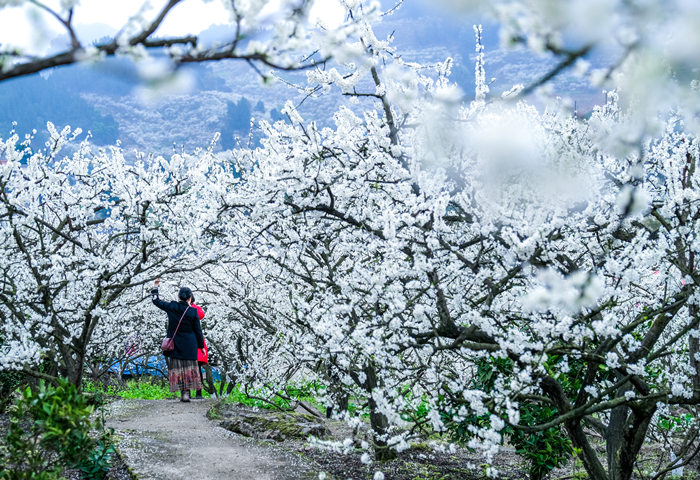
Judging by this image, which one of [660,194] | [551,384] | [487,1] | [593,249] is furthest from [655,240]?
[487,1]

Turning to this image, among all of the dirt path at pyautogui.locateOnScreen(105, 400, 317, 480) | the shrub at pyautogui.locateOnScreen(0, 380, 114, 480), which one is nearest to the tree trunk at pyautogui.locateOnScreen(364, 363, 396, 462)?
the dirt path at pyautogui.locateOnScreen(105, 400, 317, 480)

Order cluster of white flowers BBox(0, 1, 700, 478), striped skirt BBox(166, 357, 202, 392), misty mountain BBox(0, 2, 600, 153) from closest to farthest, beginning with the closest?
1. cluster of white flowers BBox(0, 1, 700, 478)
2. striped skirt BBox(166, 357, 202, 392)
3. misty mountain BBox(0, 2, 600, 153)

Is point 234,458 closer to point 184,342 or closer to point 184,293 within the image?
point 184,293

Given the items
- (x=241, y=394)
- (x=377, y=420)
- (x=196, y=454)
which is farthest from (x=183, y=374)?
(x=377, y=420)

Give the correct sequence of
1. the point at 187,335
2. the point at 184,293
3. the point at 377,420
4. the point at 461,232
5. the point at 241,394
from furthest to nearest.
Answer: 1. the point at 241,394
2. the point at 187,335
3. the point at 184,293
4. the point at 377,420
5. the point at 461,232

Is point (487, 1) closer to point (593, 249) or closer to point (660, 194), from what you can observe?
point (593, 249)

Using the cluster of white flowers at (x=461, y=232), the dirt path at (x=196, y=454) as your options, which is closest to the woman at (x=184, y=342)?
the dirt path at (x=196, y=454)

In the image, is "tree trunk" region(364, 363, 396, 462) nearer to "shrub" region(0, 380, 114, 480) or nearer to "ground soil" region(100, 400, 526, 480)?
"ground soil" region(100, 400, 526, 480)

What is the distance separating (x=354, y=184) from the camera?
459cm

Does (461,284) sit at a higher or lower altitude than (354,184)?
lower

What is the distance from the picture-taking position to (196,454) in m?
5.40

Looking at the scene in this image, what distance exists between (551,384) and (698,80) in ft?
8.50

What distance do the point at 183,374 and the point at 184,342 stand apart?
66 cm

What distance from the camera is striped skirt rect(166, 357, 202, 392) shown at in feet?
29.0
